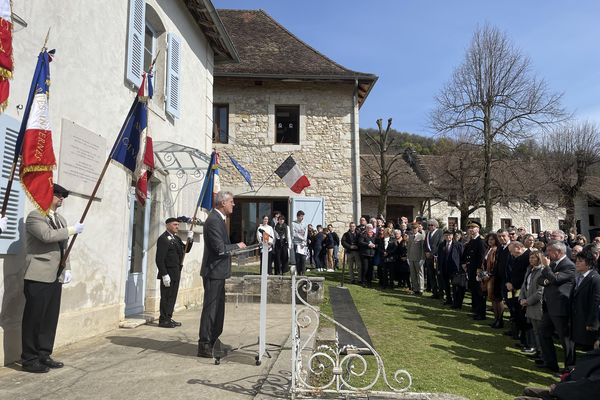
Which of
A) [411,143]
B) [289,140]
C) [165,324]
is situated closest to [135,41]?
[165,324]

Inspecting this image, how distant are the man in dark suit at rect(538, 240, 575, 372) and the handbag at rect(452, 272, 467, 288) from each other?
3388mm

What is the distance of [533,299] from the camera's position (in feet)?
21.4

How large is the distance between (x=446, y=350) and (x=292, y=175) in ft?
26.6

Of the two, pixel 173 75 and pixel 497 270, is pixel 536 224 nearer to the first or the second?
pixel 497 270

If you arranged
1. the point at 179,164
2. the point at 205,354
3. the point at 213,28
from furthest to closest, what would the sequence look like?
the point at 213,28
the point at 179,164
the point at 205,354

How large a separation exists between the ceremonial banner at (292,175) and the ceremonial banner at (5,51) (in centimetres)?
996

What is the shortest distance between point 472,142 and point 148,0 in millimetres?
18630

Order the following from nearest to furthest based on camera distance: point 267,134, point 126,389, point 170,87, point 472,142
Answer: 1. point 126,389
2. point 170,87
3. point 267,134
4. point 472,142

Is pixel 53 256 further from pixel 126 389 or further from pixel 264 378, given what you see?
pixel 264 378

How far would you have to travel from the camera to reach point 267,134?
1742 cm

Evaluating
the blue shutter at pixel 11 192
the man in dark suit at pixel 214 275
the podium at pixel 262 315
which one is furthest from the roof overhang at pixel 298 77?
the podium at pixel 262 315

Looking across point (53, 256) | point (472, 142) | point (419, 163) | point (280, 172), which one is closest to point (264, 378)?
point (53, 256)

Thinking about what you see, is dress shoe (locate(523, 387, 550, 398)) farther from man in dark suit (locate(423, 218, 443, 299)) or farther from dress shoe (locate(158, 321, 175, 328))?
man in dark suit (locate(423, 218, 443, 299))

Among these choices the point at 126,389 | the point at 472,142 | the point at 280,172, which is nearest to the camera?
the point at 126,389
